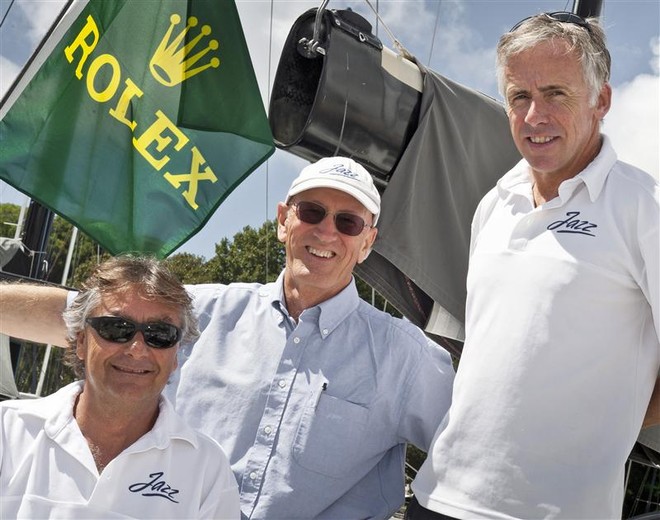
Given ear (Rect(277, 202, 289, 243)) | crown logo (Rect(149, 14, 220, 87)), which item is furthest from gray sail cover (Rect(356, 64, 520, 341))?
crown logo (Rect(149, 14, 220, 87))

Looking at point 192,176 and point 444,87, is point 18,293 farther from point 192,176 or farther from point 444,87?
point 444,87

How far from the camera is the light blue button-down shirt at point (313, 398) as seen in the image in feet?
8.40

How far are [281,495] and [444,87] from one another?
6.83 ft

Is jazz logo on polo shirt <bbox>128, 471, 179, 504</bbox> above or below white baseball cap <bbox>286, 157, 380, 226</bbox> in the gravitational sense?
below

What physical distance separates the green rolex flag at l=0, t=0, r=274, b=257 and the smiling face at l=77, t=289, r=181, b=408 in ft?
4.38

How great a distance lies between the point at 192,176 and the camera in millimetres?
3828

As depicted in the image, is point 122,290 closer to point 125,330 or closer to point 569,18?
point 125,330

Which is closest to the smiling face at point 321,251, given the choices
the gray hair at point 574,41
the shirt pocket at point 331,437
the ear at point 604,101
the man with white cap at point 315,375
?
the man with white cap at point 315,375

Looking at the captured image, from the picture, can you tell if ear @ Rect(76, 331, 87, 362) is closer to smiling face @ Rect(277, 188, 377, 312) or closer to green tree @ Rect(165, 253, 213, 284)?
smiling face @ Rect(277, 188, 377, 312)

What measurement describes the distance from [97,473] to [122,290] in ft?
1.65

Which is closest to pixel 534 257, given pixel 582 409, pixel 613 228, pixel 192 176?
pixel 613 228

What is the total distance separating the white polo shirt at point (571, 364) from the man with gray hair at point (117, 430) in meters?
0.73

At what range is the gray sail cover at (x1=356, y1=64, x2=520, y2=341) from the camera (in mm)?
3684

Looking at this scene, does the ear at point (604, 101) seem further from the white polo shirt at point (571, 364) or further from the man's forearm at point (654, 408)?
the man's forearm at point (654, 408)
